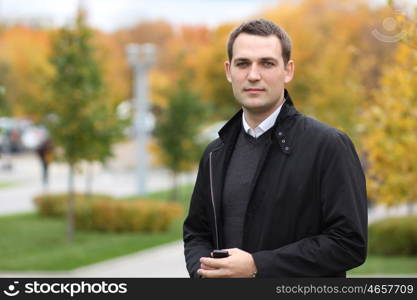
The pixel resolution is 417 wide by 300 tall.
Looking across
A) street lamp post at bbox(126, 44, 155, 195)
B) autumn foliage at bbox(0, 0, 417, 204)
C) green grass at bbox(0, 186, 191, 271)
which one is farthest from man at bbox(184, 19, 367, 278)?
street lamp post at bbox(126, 44, 155, 195)

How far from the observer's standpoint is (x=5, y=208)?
2064 centimetres

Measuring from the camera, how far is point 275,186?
297 cm

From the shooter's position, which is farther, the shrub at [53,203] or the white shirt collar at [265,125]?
the shrub at [53,203]

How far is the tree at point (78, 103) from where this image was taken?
14625mm

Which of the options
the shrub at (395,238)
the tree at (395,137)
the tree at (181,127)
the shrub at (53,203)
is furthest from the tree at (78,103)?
the tree at (181,127)

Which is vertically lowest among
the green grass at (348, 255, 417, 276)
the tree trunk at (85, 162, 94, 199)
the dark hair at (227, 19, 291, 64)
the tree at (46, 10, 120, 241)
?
the green grass at (348, 255, 417, 276)

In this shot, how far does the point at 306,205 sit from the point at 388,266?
361 inches

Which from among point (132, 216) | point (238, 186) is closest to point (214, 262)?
point (238, 186)

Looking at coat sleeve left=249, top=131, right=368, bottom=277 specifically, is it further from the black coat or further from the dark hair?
the dark hair

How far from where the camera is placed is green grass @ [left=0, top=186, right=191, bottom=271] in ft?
39.1

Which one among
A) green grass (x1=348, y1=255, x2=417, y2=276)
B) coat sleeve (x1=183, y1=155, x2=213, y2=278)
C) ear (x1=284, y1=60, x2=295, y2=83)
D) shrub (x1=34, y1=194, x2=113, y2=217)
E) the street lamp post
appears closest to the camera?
→ ear (x1=284, y1=60, x2=295, y2=83)

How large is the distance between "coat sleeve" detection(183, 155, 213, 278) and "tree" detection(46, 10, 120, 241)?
11393 millimetres

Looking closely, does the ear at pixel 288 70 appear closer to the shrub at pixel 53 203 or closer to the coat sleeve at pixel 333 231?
the coat sleeve at pixel 333 231

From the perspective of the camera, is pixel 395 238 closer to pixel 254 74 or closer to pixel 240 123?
pixel 240 123
